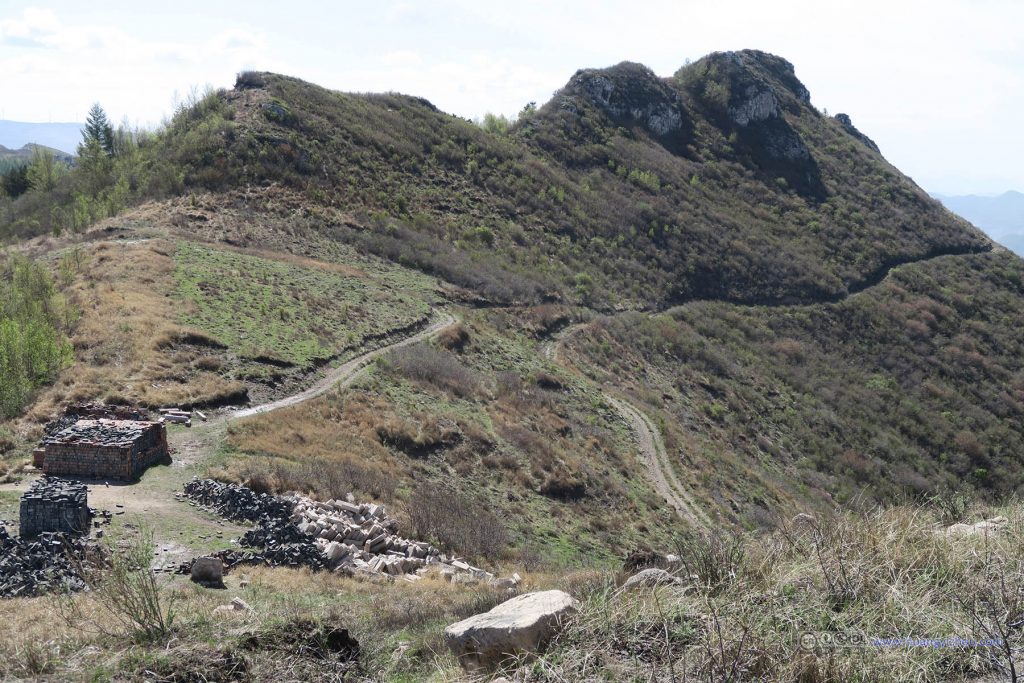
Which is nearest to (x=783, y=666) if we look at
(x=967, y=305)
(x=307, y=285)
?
(x=307, y=285)

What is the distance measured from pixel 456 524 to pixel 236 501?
15.0 ft

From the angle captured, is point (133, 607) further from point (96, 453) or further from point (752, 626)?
point (96, 453)

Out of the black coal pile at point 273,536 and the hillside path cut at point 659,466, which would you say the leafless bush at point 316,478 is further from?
the hillside path cut at point 659,466

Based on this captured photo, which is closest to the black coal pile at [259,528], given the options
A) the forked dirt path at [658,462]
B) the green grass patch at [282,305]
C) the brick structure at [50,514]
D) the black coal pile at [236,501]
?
the black coal pile at [236,501]

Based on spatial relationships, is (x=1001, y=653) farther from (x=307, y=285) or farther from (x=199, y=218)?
(x=199, y=218)

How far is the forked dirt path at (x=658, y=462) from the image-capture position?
25.0 meters

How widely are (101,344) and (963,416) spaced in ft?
153

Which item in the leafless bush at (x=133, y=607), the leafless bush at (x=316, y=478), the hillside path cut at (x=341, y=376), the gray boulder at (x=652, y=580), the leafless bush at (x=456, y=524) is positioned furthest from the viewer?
the hillside path cut at (x=341, y=376)

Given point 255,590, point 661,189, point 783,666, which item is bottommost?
point 255,590

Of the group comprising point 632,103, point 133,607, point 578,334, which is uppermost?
point 632,103

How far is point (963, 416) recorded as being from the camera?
46188mm

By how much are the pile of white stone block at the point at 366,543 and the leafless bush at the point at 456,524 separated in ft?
2.12

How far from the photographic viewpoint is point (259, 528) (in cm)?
1303

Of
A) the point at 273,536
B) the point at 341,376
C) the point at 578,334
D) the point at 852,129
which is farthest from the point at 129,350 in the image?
the point at 852,129
